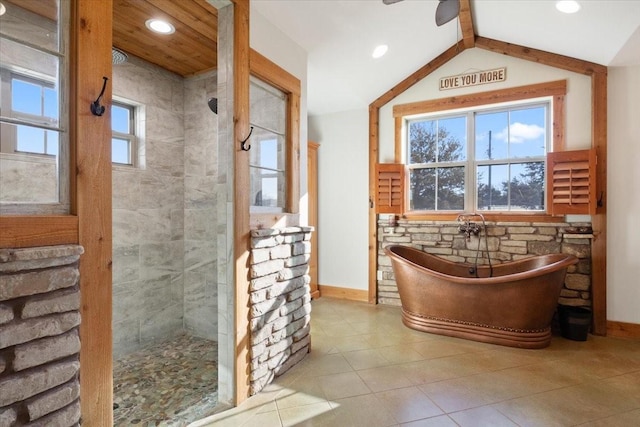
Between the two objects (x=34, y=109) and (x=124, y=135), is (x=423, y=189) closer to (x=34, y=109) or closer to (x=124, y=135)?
(x=124, y=135)

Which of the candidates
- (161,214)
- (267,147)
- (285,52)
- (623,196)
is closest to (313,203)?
(161,214)

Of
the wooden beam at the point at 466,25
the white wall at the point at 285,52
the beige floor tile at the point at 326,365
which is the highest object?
the wooden beam at the point at 466,25

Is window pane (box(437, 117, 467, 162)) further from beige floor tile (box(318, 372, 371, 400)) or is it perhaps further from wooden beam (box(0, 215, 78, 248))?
wooden beam (box(0, 215, 78, 248))

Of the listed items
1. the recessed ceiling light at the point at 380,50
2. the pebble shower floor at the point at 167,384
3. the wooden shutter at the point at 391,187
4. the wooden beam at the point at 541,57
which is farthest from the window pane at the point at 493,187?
the pebble shower floor at the point at 167,384

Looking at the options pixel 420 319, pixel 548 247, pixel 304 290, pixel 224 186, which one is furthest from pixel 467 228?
pixel 224 186

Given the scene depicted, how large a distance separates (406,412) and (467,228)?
230cm

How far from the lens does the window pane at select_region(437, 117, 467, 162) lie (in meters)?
3.98

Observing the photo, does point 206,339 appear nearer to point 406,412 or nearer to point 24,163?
point 406,412

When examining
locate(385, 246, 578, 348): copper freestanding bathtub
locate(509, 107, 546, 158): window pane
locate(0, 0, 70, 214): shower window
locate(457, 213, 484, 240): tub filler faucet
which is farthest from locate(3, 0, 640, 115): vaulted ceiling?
locate(385, 246, 578, 348): copper freestanding bathtub

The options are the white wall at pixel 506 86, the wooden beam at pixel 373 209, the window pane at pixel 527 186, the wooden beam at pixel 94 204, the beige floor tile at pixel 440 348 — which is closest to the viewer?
the wooden beam at pixel 94 204

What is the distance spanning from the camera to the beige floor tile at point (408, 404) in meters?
1.98

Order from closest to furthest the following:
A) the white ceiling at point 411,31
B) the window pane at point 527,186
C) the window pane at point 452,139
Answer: the white ceiling at point 411,31
the window pane at point 527,186
the window pane at point 452,139

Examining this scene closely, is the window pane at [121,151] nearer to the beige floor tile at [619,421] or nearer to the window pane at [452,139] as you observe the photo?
the window pane at [452,139]

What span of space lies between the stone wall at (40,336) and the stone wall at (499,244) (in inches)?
137
